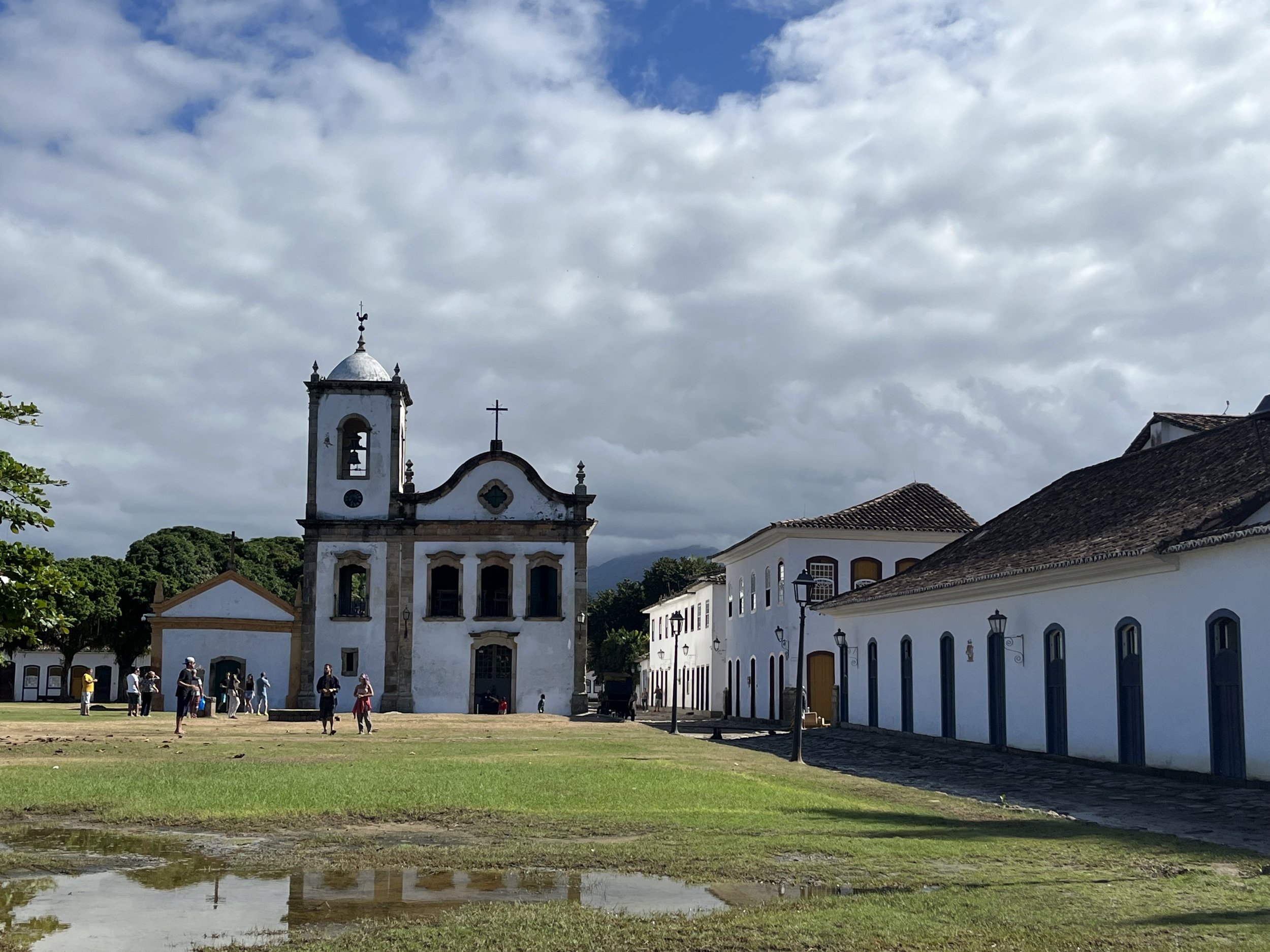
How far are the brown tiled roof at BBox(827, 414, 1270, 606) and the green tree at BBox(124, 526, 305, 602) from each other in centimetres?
4668

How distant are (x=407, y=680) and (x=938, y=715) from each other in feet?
69.1

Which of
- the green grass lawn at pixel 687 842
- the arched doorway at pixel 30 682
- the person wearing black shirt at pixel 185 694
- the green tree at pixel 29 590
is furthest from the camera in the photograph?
the arched doorway at pixel 30 682

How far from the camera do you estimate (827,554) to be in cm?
4188

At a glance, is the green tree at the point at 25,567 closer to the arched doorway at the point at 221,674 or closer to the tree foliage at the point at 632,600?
the arched doorway at the point at 221,674

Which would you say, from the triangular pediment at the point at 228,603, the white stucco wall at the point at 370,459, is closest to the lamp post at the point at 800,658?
the white stucco wall at the point at 370,459

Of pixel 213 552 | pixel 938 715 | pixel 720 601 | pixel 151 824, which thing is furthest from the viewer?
pixel 213 552

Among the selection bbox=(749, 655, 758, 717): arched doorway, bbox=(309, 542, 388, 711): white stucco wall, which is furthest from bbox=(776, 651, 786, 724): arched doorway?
bbox=(309, 542, 388, 711): white stucco wall

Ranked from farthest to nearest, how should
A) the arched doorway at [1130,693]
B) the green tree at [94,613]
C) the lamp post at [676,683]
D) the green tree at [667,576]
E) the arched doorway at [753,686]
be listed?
the green tree at [667,576], the green tree at [94,613], the arched doorway at [753,686], the lamp post at [676,683], the arched doorway at [1130,693]

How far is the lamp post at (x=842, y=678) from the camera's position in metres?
36.3

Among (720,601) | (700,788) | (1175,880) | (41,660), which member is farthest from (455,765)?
(41,660)

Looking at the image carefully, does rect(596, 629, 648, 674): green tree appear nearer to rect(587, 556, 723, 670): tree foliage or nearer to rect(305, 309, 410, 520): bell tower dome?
rect(587, 556, 723, 670): tree foliage

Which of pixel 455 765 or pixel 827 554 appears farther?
pixel 827 554

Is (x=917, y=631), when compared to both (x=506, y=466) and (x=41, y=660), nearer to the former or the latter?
(x=506, y=466)

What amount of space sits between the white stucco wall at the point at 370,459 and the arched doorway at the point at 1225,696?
104 ft
